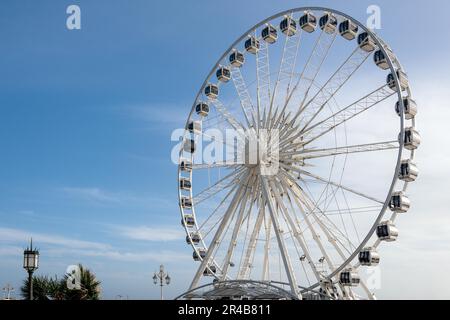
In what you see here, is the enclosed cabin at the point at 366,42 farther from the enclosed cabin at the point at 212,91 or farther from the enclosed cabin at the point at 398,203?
the enclosed cabin at the point at 212,91

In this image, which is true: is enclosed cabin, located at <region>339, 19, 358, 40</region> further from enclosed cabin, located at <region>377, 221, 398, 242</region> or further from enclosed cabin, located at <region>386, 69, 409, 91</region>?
enclosed cabin, located at <region>377, 221, 398, 242</region>

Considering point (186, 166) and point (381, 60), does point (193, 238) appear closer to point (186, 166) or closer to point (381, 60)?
point (186, 166)

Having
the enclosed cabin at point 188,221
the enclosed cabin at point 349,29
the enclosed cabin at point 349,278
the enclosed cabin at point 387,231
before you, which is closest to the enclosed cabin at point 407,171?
the enclosed cabin at point 387,231

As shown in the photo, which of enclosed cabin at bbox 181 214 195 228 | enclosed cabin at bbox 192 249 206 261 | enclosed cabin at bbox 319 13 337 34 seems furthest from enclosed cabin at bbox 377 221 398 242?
enclosed cabin at bbox 181 214 195 228

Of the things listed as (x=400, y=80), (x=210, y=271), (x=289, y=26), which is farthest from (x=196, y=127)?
(x=400, y=80)

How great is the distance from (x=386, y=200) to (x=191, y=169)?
53.4ft

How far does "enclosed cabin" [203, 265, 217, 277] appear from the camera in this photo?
135ft

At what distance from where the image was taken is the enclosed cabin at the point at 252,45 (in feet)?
139

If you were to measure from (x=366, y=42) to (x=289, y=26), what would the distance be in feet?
21.8

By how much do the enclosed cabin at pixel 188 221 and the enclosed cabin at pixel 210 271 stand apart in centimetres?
328

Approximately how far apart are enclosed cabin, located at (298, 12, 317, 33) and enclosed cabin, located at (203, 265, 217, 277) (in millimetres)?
16241
